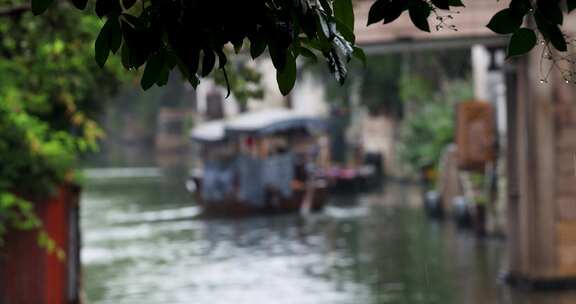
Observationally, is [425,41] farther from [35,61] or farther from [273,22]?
[273,22]

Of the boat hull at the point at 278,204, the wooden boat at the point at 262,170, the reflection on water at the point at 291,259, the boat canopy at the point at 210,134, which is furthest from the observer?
the boat canopy at the point at 210,134

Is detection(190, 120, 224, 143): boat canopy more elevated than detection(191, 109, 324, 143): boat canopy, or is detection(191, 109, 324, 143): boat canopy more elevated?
detection(191, 109, 324, 143): boat canopy

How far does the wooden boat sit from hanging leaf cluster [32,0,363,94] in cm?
2950

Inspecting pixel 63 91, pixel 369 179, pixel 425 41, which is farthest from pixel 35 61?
pixel 369 179

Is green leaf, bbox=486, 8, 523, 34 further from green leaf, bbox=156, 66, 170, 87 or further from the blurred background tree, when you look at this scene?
the blurred background tree

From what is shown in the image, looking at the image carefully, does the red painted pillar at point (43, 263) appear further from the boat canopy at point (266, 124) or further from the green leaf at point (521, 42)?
the boat canopy at point (266, 124)

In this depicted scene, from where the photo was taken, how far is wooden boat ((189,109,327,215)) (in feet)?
109

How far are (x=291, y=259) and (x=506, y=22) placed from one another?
713 inches

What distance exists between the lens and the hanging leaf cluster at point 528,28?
3418mm

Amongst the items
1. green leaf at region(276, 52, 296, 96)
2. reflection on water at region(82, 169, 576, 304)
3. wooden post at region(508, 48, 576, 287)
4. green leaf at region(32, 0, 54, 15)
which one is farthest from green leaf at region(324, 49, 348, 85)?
wooden post at region(508, 48, 576, 287)

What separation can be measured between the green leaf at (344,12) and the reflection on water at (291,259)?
12.4 metres

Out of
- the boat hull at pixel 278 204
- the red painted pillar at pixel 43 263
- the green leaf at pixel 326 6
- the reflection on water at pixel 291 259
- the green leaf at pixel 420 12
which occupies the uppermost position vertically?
the green leaf at pixel 326 6

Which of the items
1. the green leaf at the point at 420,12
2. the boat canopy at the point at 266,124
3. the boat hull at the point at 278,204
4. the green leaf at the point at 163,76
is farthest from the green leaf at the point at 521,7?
the boat canopy at the point at 266,124

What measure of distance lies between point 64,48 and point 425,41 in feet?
21.9
